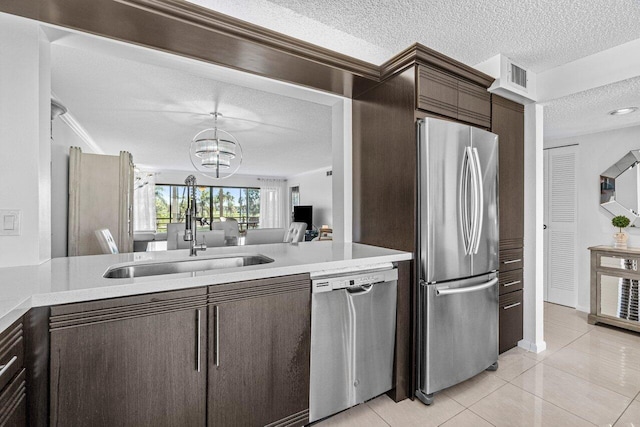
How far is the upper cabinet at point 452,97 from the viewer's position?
192cm

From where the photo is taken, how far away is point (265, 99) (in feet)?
10.6

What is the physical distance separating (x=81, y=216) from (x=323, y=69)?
2815 mm

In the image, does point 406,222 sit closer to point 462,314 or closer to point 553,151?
point 462,314

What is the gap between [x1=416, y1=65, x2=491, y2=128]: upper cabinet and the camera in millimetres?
1920

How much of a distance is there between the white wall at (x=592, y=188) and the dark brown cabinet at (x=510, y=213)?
1.76 m

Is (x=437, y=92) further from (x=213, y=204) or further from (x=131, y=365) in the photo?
(x=213, y=204)

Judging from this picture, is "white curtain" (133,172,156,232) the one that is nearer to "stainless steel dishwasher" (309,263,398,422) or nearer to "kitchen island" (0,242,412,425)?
"kitchen island" (0,242,412,425)

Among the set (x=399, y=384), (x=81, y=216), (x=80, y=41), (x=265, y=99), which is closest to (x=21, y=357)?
(x=80, y=41)

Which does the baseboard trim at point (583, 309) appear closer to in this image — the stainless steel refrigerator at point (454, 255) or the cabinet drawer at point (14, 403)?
the stainless steel refrigerator at point (454, 255)

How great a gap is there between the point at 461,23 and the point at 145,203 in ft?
27.3

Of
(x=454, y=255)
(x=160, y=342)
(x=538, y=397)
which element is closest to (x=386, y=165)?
(x=454, y=255)

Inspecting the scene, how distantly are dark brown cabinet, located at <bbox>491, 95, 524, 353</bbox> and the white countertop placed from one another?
3.82 feet

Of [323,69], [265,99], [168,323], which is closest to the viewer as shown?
[168,323]

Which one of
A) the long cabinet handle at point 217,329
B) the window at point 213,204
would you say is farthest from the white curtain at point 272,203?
the long cabinet handle at point 217,329
